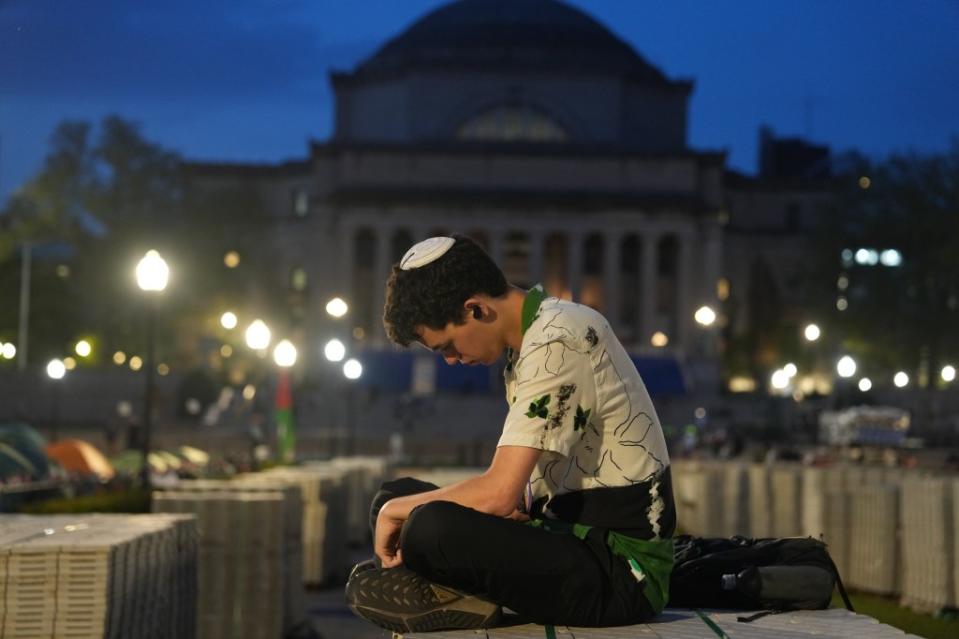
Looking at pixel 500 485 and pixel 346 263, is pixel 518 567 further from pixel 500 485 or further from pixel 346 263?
pixel 346 263

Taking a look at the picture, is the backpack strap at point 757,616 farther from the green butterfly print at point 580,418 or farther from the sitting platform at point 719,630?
the green butterfly print at point 580,418

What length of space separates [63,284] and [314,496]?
70268 millimetres

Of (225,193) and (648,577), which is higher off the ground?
(225,193)

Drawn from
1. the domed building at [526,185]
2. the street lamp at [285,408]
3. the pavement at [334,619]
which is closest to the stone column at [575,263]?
the domed building at [526,185]

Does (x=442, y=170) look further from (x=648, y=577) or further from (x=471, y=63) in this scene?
(x=648, y=577)

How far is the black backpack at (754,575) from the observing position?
6859 mm

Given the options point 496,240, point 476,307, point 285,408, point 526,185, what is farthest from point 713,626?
point 526,185

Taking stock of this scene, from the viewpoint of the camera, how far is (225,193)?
12350 cm

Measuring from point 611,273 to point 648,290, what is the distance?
2352 millimetres

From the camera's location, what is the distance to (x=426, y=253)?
21.7 feet

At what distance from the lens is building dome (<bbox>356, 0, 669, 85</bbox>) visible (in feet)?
394

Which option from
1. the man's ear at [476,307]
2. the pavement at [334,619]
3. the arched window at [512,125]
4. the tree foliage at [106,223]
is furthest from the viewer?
the arched window at [512,125]

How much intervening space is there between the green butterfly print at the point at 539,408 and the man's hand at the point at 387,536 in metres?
0.66

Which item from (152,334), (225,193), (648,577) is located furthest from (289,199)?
(648,577)
